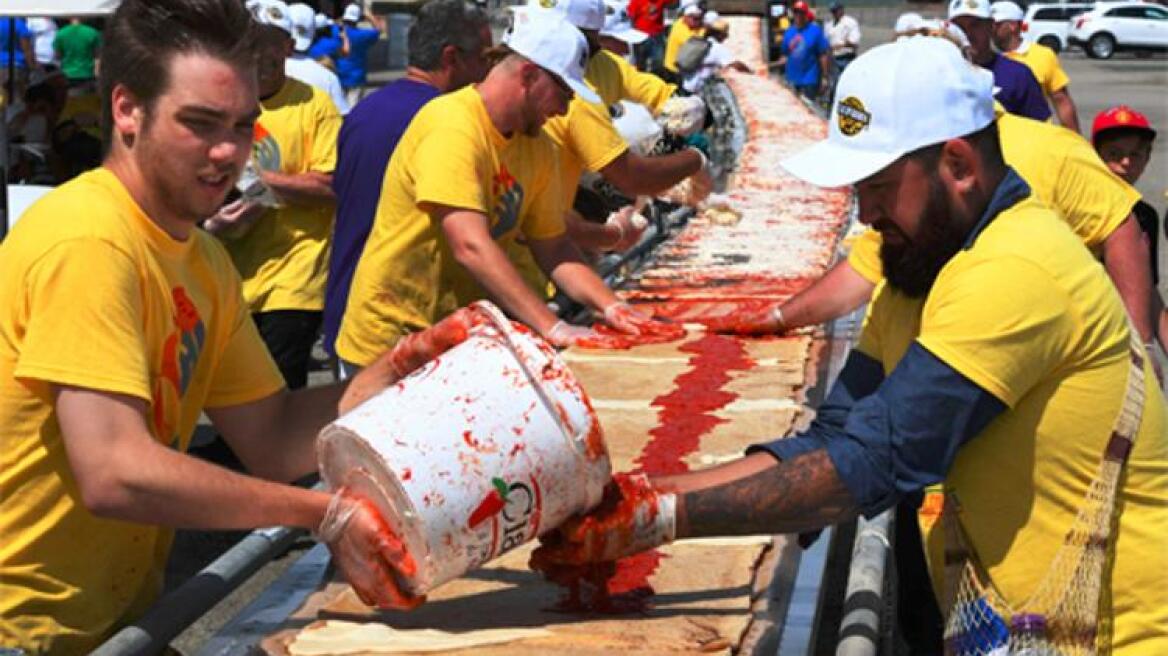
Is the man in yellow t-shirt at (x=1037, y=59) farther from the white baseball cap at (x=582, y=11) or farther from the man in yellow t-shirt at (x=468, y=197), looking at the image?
the man in yellow t-shirt at (x=468, y=197)

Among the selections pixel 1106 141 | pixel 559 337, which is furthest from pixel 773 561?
pixel 1106 141

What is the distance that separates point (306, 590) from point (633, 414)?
A: 155 centimetres

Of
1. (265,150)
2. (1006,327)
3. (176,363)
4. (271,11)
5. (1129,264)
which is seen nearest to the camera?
(1006,327)

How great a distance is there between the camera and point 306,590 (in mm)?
3455

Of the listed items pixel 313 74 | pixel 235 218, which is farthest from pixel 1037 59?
pixel 235 218

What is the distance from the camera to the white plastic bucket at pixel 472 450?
9.37 ft

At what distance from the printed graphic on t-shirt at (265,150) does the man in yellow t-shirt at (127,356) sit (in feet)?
12.0

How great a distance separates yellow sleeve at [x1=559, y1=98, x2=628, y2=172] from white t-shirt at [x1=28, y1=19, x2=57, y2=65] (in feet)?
35.9

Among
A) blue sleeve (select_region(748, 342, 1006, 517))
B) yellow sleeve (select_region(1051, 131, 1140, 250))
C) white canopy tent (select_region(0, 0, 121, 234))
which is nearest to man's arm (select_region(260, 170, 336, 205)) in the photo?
white canopy tent (select_region(0, 0, 121, 234))

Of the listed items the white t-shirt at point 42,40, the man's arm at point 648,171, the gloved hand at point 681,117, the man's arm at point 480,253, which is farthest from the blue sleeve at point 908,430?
the white t-shirt at point 42,40

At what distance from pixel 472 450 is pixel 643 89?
17.6ft

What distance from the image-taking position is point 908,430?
2715mm

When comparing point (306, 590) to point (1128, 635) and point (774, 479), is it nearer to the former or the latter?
point (774, 479)

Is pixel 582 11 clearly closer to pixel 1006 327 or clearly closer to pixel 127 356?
pixel 1006 327
